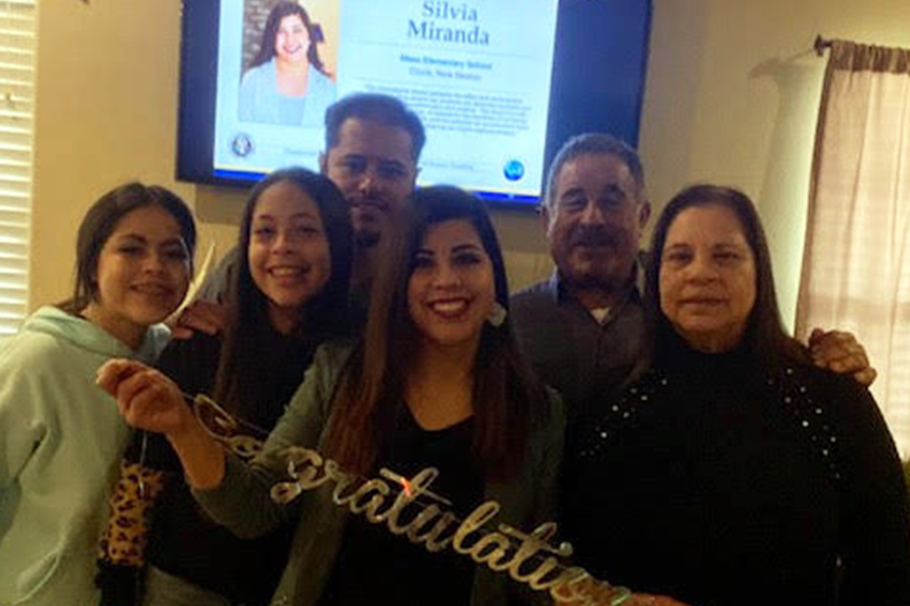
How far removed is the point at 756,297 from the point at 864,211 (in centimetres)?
165

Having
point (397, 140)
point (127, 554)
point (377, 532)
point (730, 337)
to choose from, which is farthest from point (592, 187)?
point (127, 554)

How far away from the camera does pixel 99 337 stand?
69.4 inches

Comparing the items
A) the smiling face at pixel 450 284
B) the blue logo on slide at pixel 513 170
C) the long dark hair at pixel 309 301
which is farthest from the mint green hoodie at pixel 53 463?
the blue logo on slide at pixel 513 170

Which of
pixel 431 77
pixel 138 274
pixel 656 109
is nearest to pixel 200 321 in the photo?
pixel 138 274

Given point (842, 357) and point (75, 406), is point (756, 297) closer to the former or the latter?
point (842, 357)

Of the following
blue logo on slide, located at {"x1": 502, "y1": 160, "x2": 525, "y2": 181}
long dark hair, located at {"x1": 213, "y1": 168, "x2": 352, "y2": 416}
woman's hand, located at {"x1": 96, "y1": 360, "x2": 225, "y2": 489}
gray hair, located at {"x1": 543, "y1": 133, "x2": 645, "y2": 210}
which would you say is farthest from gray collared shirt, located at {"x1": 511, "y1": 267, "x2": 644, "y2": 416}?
woman's hand, located at {"x1": 96, "y1": 360, "x2": 225, "y2": 489}

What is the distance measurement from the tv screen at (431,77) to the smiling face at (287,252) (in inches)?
44.0

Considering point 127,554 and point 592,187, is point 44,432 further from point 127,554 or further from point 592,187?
point 592,187

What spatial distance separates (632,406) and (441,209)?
48 cm

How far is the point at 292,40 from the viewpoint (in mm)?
2787

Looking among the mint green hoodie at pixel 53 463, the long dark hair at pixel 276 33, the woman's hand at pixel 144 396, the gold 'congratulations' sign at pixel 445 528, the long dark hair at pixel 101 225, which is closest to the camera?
the woman's hand at pixel 144 396

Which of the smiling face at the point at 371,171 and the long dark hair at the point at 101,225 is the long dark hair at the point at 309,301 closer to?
the long dark hair at the point at 101,225

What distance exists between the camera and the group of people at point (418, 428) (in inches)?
59.7

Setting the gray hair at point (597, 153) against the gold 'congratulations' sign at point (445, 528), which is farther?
the gray hair at point (597, 153)
